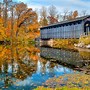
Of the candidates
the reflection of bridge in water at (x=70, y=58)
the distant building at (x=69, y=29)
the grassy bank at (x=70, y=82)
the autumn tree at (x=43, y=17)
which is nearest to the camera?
the grassy bank at (x=70, y=82)

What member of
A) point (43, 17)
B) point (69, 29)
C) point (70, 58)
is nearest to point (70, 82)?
point (70, 58)

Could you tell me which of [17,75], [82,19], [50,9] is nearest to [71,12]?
[50,9]

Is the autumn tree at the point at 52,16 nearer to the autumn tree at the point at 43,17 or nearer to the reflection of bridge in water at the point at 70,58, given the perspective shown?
the autumn tree at the point at 43,17

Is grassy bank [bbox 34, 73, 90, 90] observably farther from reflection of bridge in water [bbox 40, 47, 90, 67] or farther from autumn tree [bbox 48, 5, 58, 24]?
autumn tree [bbox 48, 5, 58, 24]

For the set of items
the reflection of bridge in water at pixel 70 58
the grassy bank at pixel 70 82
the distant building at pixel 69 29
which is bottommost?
the grassy bank at pixel 70 82

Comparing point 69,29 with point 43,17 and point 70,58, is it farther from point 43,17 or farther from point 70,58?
point 43,17

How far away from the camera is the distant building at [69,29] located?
50.7 metres

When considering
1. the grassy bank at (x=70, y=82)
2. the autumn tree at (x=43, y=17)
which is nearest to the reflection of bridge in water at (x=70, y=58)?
the grassy bank at (x=70, y=82)

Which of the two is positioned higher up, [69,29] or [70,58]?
[69,29]

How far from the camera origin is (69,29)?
5906 cm

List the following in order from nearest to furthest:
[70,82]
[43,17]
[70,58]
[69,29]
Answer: [70,82] → [70,58] → [69,29] → [43,17]

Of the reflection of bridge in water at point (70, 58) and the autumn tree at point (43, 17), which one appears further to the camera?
the autumn tree at point (43, 17)

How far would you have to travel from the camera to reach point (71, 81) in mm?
14375

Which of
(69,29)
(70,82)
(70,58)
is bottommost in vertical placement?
(70,82)
